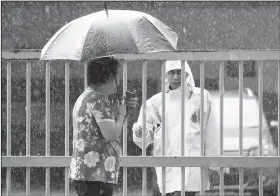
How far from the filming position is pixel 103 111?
563cm

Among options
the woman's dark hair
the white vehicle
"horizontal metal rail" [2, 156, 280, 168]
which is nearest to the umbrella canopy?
the woman's dark hair

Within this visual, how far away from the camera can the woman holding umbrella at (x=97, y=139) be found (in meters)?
5.62

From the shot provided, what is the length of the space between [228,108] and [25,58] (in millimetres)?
5649

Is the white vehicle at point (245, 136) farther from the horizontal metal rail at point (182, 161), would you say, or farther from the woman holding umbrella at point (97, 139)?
the woman holding umbrella at point (97, 139)

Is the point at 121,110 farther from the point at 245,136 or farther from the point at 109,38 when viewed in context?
the point at 245,136

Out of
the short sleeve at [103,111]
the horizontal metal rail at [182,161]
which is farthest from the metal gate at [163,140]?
the short sleeve at [103,111]

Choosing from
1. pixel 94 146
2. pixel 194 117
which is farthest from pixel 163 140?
pixel 94 146

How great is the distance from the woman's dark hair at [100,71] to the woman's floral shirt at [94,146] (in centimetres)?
9

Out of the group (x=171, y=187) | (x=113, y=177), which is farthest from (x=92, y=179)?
(x=171, y=187)

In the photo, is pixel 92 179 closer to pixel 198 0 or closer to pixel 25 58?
pixel 25 58

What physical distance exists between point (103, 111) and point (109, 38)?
0.53 meters

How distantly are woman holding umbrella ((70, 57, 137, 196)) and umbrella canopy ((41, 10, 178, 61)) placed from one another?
0.59 feet

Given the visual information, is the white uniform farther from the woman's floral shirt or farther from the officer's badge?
the woman's floral shirt

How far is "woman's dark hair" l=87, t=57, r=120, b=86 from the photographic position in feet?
18.8
